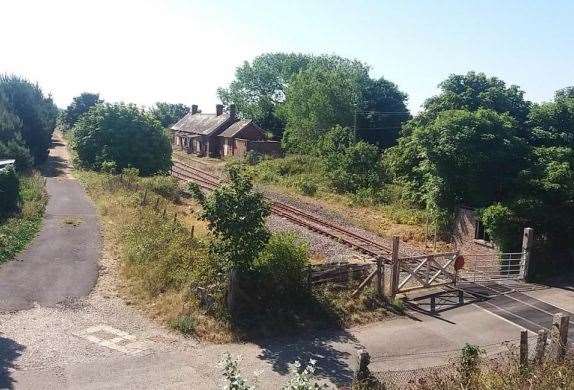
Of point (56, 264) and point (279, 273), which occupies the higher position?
point (279, 273)

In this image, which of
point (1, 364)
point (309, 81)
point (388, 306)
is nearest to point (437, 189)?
point (388, 306)

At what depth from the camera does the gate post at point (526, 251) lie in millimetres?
18484

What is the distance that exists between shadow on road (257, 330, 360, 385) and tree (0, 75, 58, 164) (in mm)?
39638

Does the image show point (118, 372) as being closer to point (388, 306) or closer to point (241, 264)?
point (241, 264)

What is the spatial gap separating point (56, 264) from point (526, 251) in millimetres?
17048

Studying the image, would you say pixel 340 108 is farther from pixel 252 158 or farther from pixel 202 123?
pixel 202 123

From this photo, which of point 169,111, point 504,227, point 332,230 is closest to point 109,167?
point 332,230

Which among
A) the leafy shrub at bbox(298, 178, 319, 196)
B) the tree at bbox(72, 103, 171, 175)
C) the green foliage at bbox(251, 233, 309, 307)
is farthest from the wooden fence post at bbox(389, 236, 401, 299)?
the tree at bbox(72, 103, 171, 175)

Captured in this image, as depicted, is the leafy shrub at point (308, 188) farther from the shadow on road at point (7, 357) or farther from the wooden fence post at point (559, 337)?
the shadow on road at point (7, 357)

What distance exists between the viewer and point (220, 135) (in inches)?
2265

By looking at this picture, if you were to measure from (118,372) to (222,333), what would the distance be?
9.22 feet

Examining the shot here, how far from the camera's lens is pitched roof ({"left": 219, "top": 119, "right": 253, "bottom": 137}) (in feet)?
181

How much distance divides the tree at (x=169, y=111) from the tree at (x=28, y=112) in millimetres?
43462

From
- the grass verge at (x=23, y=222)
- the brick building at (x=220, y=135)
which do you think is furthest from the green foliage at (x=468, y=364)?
the brick building at (x=220, y=135)
